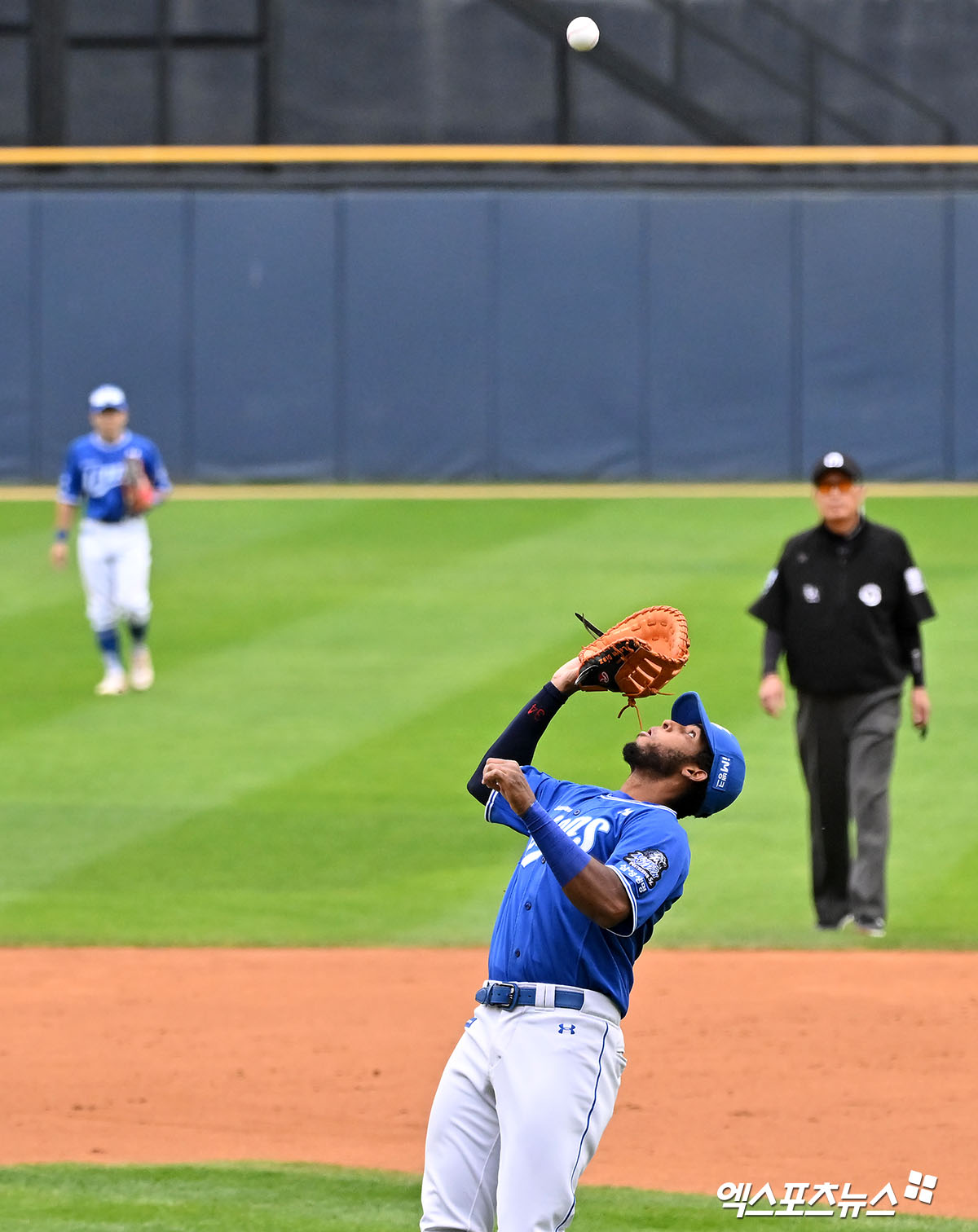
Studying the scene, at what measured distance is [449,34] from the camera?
23234 millimetres

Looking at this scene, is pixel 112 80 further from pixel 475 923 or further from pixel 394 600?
pixel 475 923

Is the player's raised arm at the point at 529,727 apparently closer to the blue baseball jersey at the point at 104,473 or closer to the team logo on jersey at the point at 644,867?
the team logo on jersey at the point at 644,867

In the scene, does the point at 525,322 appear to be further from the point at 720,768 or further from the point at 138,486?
the point at 720,768

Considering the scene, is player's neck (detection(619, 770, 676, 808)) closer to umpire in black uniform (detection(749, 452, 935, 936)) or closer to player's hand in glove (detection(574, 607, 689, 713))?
player's hand in glove (detection(574, 607, 689, 713))

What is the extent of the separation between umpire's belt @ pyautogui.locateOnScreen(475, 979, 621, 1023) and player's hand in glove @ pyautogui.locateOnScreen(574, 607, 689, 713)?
73 centimetres

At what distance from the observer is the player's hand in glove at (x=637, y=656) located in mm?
4871

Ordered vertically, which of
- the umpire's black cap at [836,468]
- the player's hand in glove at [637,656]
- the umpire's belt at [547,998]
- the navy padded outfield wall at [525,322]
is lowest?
the umpire's belt at [547,998]

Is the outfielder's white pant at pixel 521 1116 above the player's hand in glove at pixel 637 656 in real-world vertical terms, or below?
below

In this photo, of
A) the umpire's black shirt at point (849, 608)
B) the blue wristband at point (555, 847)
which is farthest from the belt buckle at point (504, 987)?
the umpire's black shirt at point (849, 608)

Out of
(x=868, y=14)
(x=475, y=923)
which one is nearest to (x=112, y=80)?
(x=868, y=14)

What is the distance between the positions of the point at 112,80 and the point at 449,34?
3.81 metres

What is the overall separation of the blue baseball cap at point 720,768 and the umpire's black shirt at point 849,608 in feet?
14.3

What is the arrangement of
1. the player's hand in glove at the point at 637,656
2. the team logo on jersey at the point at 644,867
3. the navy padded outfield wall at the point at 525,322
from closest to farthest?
the team logo on jersey at the point at 644,867 → the player's hand in glove at the point at 637,656 → the navy padded outfield wall at the point at 525,322

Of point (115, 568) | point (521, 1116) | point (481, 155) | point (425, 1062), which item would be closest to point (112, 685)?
point (115, 568)
